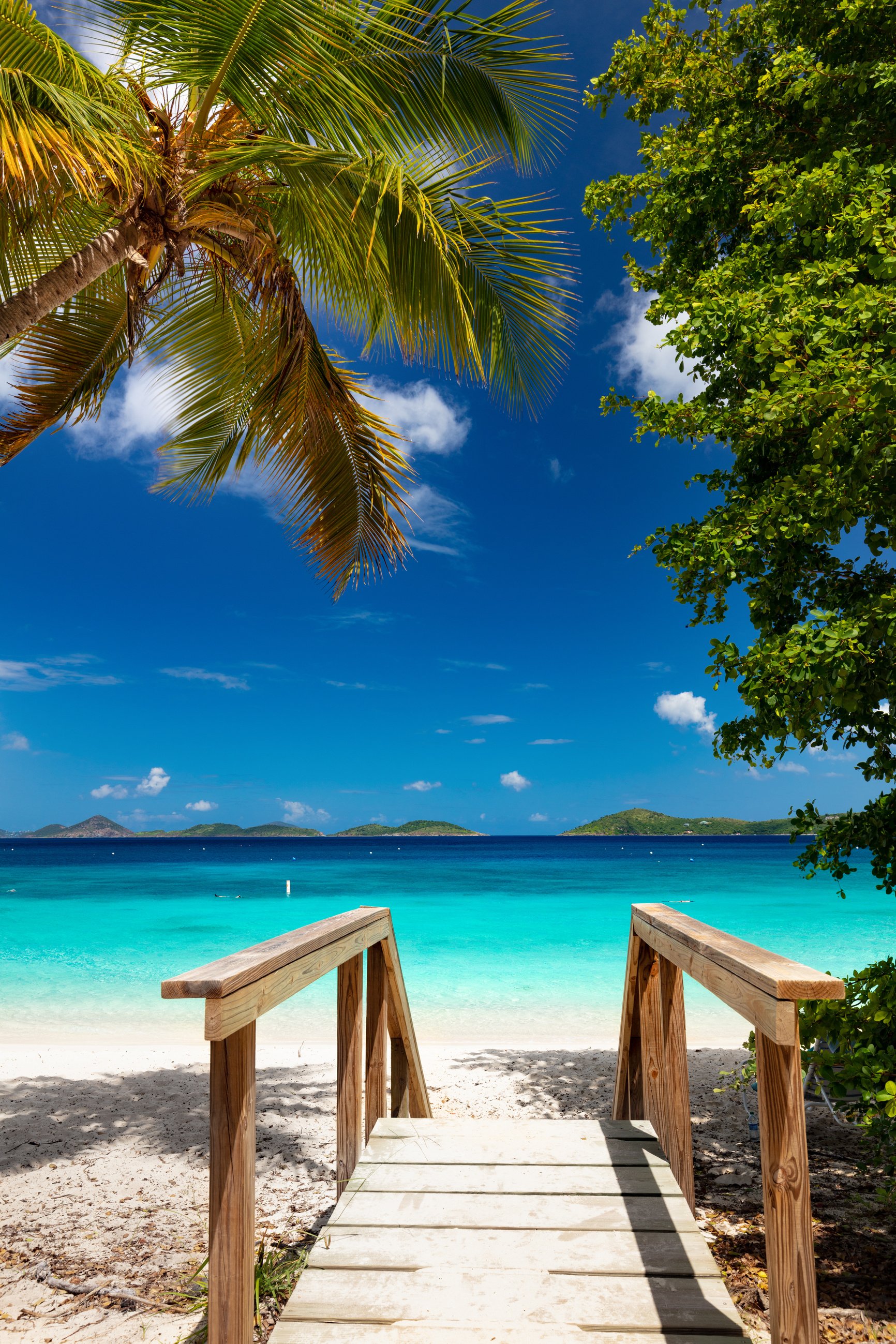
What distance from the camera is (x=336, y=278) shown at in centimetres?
485

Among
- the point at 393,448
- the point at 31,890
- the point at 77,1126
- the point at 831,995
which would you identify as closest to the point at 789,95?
the point at 393,448

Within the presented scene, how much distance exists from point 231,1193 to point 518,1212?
50.2 inches

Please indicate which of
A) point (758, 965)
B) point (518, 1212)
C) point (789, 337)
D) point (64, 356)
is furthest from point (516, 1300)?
point (64, 356)

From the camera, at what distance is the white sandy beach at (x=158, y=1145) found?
287cm

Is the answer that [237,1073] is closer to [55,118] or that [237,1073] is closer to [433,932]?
[55,118]

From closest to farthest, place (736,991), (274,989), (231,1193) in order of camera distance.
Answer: (231,1193), (736,991), (274,989)

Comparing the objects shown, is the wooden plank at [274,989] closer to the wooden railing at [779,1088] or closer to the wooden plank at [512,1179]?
the wooden plank at [512,1179]

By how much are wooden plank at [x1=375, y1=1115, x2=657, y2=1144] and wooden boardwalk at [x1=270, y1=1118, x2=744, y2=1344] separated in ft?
0.11

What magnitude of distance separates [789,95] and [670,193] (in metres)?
0.63

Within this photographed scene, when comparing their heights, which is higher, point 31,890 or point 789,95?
point 789,95

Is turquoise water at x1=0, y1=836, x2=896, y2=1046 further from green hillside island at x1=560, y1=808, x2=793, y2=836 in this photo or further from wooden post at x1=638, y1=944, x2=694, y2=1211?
green hillside island at x1=560, y1=808, x2=793, y2=836

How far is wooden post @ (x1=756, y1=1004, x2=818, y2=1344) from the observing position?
4.97ft

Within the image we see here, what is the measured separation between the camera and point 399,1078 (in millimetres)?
3846

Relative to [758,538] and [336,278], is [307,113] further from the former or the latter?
[758,538]
